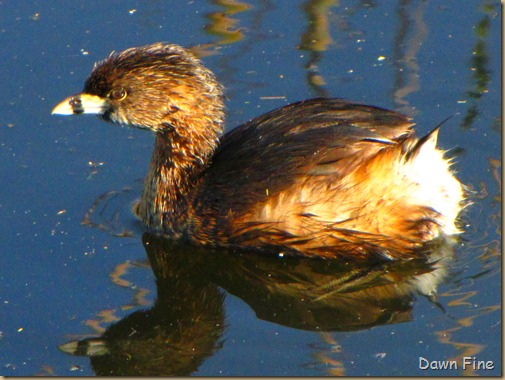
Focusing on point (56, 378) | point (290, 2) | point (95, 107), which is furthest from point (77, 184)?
point (290, 2)

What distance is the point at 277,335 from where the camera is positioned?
5695 millimetres

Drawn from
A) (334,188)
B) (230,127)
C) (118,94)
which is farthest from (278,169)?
(230,127)

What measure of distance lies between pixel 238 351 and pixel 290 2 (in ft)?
13.4

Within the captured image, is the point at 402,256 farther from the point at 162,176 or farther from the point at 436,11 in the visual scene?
the point at 436,11

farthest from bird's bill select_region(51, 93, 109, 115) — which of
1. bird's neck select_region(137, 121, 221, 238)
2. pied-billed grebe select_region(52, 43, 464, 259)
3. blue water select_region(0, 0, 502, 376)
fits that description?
blue water select_region(0, 0, 502, 376)

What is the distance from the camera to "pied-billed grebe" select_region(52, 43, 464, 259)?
20.2 ft

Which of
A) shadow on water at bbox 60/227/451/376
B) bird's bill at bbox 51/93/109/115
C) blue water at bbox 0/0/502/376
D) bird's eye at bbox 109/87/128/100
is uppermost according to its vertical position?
bird's eye at bbox 109/87/128/100

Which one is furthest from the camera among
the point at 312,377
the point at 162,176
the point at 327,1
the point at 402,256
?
the point at 327,1

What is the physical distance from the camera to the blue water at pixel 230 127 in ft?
18.4

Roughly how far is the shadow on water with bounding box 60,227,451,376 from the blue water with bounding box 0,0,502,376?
3 cm

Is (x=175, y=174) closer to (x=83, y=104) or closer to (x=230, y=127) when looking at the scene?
(x=83, y=104)

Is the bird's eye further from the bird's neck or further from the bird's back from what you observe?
the bird's back

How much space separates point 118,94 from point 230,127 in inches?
44.9

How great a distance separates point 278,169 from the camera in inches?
→ 244
